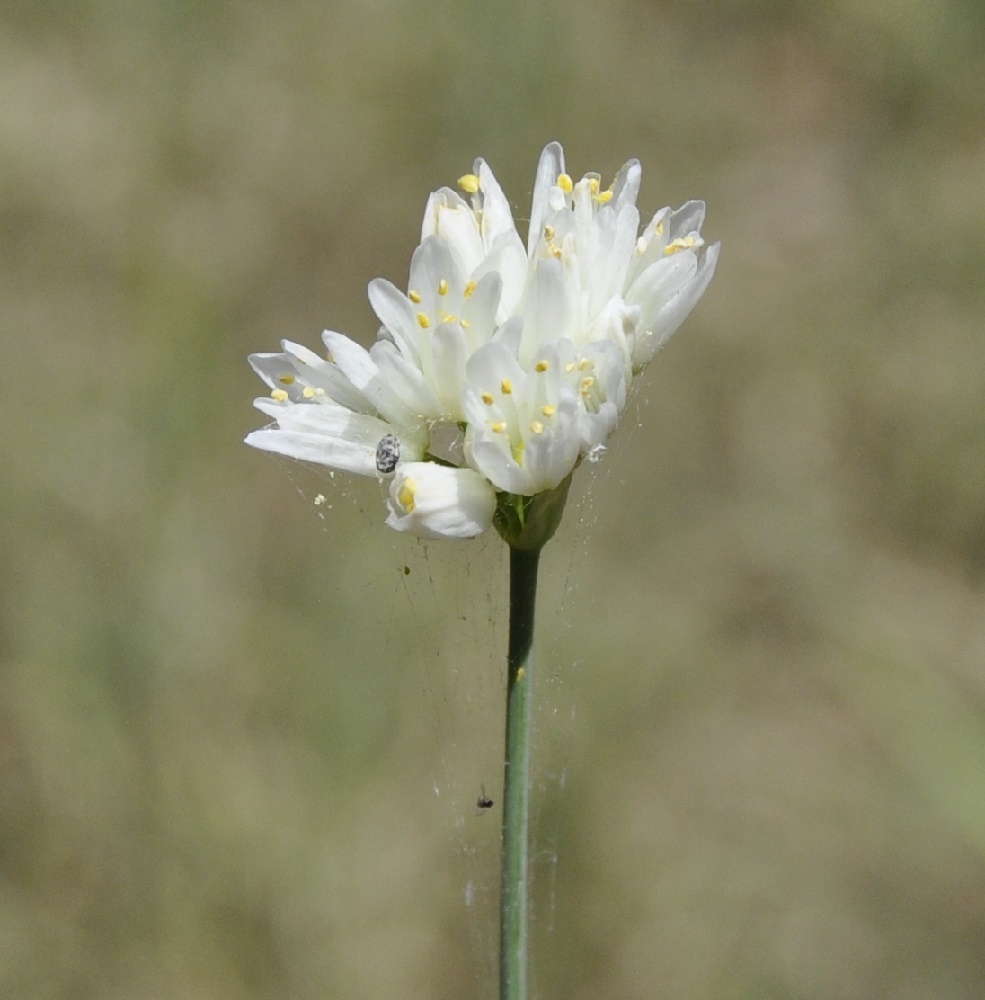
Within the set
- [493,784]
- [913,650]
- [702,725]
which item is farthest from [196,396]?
[913,650]

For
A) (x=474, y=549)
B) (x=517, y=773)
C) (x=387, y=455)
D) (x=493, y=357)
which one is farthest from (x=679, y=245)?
(x=474, y=549)

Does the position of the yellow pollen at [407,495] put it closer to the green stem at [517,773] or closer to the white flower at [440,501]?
the white flower at [440,501]

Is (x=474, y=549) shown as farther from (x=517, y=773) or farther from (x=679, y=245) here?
(x=517, y=773)

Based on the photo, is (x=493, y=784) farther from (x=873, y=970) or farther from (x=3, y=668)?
(x=3, y=668)

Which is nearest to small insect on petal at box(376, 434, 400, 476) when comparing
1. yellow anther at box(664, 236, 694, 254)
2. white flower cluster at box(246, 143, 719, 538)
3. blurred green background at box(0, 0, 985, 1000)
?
white flower cluster at box(246, 143, 719, 538)

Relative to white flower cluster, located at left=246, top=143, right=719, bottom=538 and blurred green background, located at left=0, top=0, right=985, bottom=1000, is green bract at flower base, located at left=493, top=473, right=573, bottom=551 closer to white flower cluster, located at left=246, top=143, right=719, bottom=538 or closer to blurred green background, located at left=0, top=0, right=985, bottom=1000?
white flower cluster, located at left=246, top=143, right=719, bottom=538
